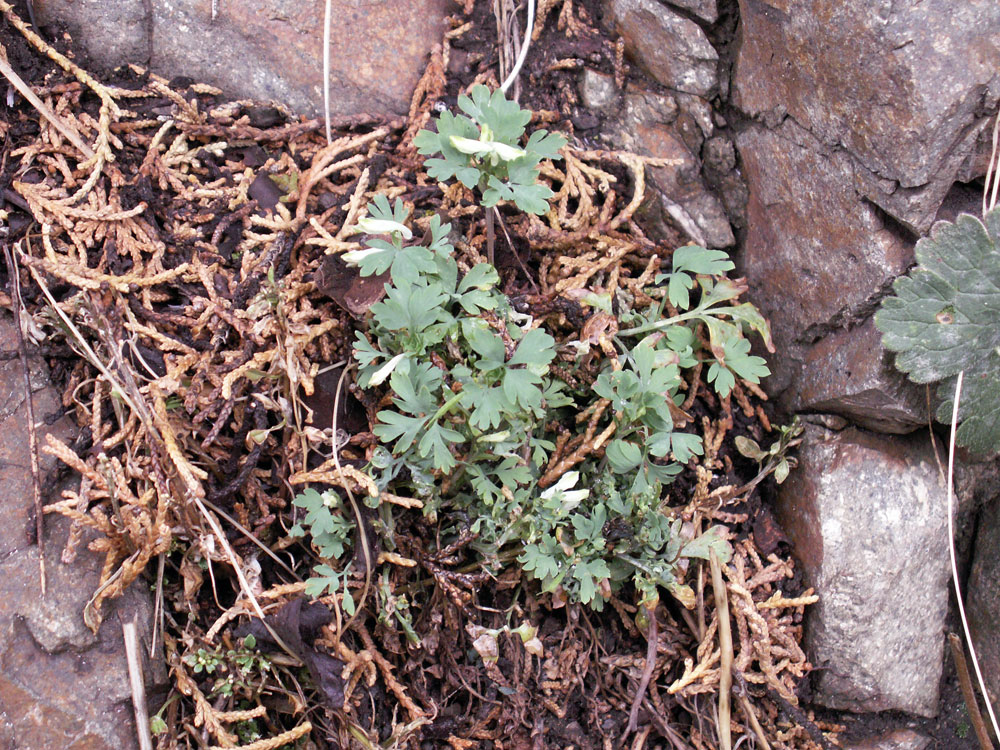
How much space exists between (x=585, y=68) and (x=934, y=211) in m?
1.50

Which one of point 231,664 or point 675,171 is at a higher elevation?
point 675,171

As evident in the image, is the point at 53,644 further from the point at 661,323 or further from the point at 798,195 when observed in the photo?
the point at 798,195

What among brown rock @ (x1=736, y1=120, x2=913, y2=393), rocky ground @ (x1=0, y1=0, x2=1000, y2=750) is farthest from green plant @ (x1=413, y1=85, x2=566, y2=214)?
brown rock @ (x1=736, y1=120, x2=913, y2=393)

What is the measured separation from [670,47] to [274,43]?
63.8 inches

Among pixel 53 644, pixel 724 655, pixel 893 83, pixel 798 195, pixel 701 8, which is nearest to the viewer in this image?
pixel 53 644

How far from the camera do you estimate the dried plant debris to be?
245 cm

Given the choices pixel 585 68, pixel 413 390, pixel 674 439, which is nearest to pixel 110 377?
pixel 413 390

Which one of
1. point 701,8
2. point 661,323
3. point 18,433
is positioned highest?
point 701,8

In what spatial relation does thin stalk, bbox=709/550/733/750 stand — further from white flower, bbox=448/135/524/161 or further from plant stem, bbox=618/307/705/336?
white flower, bbox=448/135/524/161

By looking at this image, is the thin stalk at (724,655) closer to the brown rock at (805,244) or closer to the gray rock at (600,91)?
the brown rock at (805,244)

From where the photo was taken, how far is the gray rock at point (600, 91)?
320cm

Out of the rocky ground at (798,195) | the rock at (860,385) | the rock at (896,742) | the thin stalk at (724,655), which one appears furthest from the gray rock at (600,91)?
the rock at (896,742)

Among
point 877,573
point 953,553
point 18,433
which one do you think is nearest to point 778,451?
point 877,573

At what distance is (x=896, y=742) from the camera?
2842 millimetres
